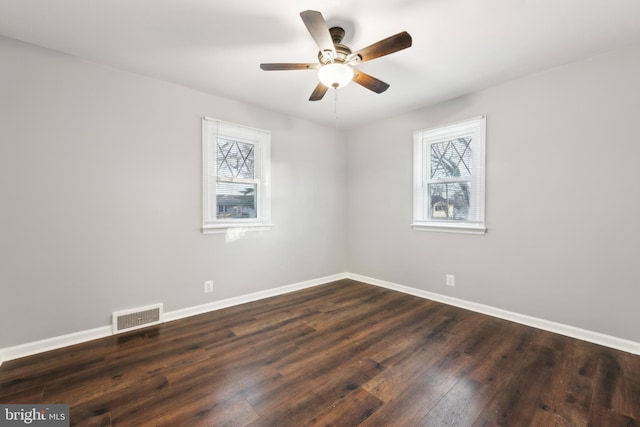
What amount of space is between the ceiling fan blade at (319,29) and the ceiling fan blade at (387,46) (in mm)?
204

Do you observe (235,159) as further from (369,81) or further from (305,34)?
(369,81)

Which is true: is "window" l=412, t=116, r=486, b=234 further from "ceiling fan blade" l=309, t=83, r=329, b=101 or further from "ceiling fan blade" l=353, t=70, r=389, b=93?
"ceiling fan blade" l=309, t=83, r=329, b=101

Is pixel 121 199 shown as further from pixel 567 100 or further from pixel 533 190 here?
pixel 567 100

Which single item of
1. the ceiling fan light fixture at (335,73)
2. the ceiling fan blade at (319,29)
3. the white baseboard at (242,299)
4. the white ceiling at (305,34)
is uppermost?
the white ceiling at (305,34)

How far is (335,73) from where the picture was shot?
202 centimetres

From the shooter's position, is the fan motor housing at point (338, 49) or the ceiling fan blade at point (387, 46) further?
the fan motor housing at point (338, 49)

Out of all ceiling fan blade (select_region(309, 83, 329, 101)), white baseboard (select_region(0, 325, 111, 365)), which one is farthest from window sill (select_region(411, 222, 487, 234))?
Answer: white baseboard (select_region(0, 325, 111, 365))

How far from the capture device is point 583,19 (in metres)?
1.93

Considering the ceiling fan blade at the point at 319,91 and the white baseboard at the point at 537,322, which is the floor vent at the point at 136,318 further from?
the white baseboard at the point at 537,322

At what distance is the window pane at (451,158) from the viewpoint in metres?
3.28

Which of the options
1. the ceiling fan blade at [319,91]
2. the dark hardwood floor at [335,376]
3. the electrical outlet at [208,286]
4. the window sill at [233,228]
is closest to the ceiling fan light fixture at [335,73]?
the ceiling fan blade at [319,91]

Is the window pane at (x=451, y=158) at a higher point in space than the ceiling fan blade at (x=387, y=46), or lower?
lower

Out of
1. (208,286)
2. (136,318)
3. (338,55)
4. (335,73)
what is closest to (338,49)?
(338,55)

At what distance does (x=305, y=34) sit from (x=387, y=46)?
67cm
